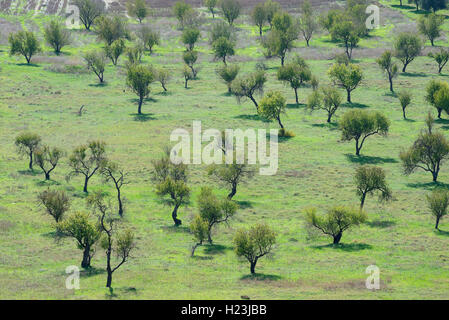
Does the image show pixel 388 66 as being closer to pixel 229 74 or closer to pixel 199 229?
pixel 229 74

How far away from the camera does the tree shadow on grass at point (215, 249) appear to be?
282 ft

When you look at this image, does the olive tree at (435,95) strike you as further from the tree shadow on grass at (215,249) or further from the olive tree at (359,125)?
the tree shadow on grass at (215,249)

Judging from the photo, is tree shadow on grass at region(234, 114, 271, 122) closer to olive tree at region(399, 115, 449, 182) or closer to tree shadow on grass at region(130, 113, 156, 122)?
tree shadow on grass at region(130, 113, 156, 122)

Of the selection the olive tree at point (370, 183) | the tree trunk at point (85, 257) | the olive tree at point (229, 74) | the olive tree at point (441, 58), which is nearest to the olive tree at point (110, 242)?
the tree trunk at point (85, 257)

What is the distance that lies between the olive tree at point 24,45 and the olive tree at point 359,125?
8438 cm

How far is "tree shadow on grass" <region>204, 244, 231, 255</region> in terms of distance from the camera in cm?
8606

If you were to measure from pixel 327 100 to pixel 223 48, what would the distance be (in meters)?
46.9

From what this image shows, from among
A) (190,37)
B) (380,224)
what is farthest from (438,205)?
(190,37)

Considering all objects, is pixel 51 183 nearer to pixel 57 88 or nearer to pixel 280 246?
pixel 280 246

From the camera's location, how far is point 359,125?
122 meters

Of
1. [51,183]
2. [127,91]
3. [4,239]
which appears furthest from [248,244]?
[127,91]

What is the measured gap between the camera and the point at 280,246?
287 ft

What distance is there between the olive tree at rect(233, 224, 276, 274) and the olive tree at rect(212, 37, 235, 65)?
103333 millimetres
